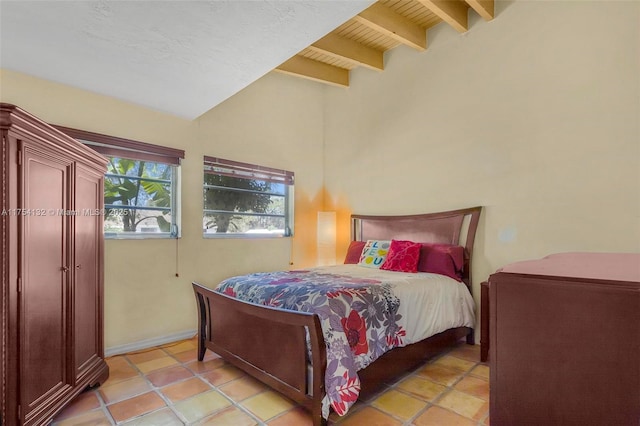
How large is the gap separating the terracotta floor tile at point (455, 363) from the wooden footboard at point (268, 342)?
1348 mm

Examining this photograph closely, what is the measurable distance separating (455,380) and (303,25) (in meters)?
2.56

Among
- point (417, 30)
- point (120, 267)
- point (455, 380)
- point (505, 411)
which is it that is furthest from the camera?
point (417, 30)

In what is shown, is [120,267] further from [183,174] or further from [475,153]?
[475,153]

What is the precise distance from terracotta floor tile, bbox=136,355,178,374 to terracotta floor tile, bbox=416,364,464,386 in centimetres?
197

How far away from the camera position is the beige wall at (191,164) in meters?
2.74

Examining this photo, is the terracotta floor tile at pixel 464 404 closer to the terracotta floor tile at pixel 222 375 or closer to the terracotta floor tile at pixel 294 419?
the terracotta floor tile at pixel 294 419

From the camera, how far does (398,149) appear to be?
390cm

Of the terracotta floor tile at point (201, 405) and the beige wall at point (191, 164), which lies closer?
→ the terracotta floor tile at point (201, 405)

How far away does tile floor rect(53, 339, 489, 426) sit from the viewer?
1.87 m

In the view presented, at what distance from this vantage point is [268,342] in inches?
83.0

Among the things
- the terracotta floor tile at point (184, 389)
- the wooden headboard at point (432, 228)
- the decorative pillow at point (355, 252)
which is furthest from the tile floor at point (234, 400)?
the decorative pillow at point (355, 252)

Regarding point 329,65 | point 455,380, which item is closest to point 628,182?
point 455,380

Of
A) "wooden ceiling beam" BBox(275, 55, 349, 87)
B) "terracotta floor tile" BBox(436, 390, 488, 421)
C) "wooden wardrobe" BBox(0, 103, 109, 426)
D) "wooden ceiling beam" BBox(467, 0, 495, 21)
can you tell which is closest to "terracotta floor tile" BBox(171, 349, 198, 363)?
"wooden wardrobe" BBox(0, 103, 109, 426)

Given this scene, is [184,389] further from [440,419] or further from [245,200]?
[245,200]
